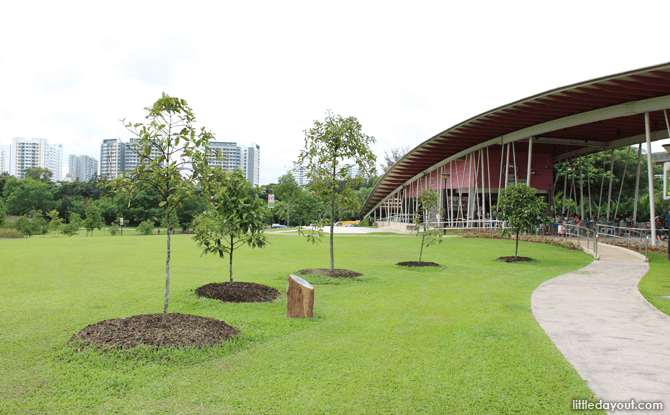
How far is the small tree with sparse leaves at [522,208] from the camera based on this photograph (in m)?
15.4

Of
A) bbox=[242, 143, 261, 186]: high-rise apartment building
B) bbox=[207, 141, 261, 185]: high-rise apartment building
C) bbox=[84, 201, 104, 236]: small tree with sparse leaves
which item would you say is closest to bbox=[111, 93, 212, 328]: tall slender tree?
bbox=[84, 201, 104, 236]: small tree with sparse leaves

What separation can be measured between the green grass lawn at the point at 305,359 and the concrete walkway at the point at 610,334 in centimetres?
24

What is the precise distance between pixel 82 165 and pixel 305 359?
212460mm

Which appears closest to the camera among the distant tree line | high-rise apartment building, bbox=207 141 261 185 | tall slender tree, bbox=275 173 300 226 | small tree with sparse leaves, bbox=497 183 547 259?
small tree with sparse leaves, bbox=497 183 547 259

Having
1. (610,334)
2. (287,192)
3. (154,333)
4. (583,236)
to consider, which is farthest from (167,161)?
(287,192)

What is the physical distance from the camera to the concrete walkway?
3949 millimetres

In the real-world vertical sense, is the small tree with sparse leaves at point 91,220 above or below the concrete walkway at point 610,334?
above

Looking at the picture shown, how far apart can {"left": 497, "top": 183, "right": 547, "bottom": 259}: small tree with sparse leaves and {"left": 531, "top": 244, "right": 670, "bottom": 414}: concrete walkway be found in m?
4.72

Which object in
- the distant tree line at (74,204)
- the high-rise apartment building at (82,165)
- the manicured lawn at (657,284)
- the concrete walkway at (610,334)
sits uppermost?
the high-rise apartment building at (82,165)

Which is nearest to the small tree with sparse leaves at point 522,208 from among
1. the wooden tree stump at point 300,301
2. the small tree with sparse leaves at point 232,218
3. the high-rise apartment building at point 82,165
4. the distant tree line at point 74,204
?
the small tree with sparse leaves at point 232,218

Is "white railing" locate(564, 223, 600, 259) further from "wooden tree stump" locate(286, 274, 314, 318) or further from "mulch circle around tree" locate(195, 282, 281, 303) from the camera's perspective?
"wooden tree stump" locate(286, 274, 314, 318)

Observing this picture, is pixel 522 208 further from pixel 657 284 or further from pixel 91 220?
pixel 91 220

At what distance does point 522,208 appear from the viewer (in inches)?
610

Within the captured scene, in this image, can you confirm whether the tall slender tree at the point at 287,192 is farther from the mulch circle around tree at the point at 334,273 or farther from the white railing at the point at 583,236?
the mulch circle around tree at the point at 334,273
